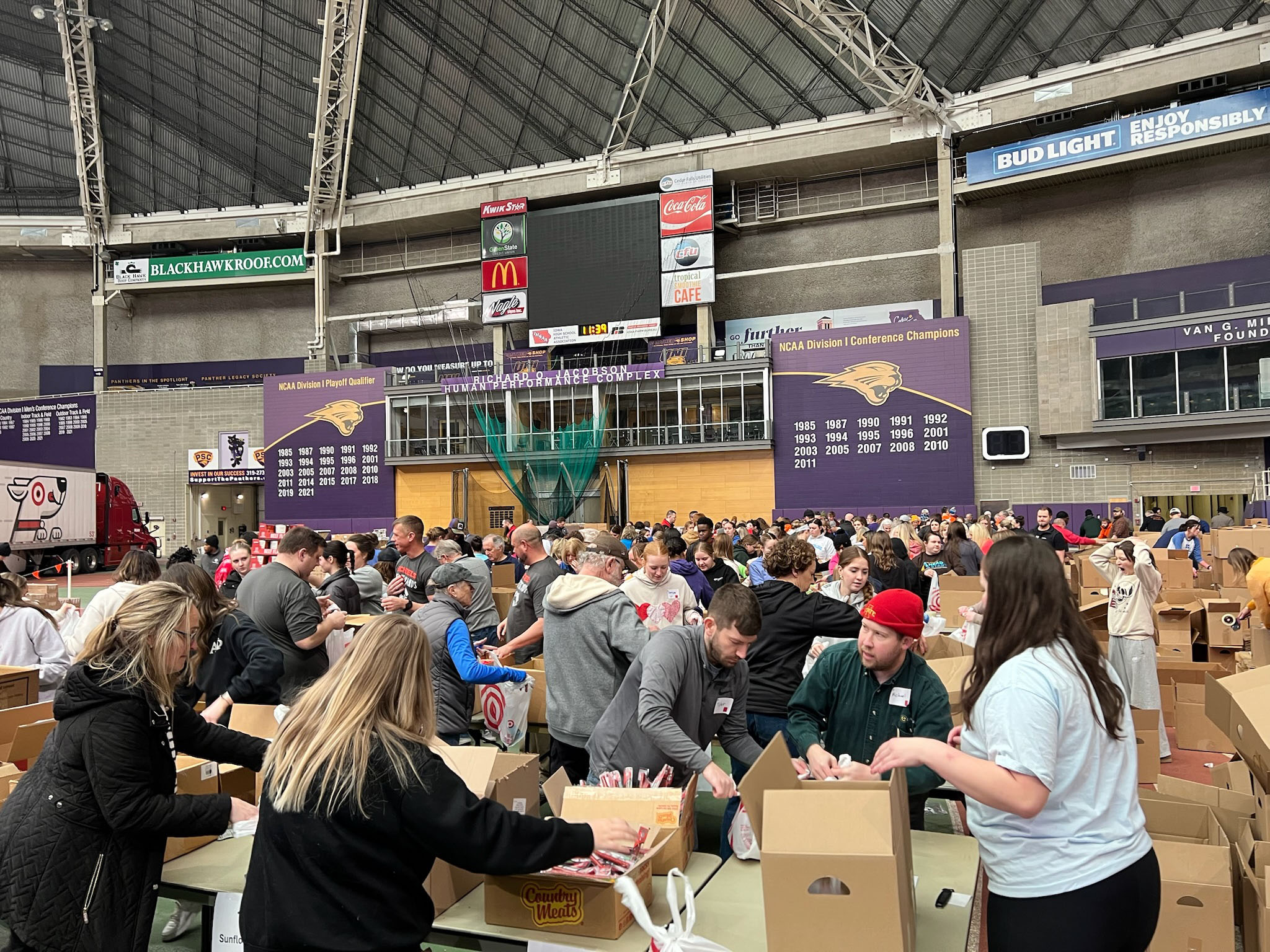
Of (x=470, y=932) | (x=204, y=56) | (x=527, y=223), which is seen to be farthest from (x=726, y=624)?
(x=204, y=56)

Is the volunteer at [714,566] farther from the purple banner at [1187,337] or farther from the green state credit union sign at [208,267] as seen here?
the green state credit union sign at [208,267]

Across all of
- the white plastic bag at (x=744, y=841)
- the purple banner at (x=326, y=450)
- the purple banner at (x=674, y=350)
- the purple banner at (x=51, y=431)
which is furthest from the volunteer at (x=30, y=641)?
the purple banner at (x=51, y=431)

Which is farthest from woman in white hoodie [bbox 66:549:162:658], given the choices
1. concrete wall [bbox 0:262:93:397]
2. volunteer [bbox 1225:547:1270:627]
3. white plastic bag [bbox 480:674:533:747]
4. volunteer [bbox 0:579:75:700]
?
concrete wall [bbox 0:262:93:397]

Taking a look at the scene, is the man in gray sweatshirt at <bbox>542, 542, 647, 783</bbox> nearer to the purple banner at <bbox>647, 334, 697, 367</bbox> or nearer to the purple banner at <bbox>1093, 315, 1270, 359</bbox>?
the purple banner at <bbox>1093, 315, 1270, 359</bbox>

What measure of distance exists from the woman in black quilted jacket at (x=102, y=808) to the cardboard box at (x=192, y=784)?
2.26ft

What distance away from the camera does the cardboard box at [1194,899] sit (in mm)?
2770

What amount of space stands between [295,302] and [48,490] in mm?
18906

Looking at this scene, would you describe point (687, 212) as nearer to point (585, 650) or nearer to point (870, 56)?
point (870, 56)

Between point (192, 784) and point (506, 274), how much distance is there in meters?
32.7

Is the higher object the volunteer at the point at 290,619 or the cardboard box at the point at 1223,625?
the volunteer at the point at 290,619

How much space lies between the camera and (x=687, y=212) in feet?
106

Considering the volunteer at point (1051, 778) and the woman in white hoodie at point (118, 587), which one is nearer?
the volunteer at point (1051, 778)

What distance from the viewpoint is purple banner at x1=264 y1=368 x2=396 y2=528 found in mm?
35156

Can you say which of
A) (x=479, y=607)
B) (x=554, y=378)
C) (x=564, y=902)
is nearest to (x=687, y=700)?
(x=564, y=902)
